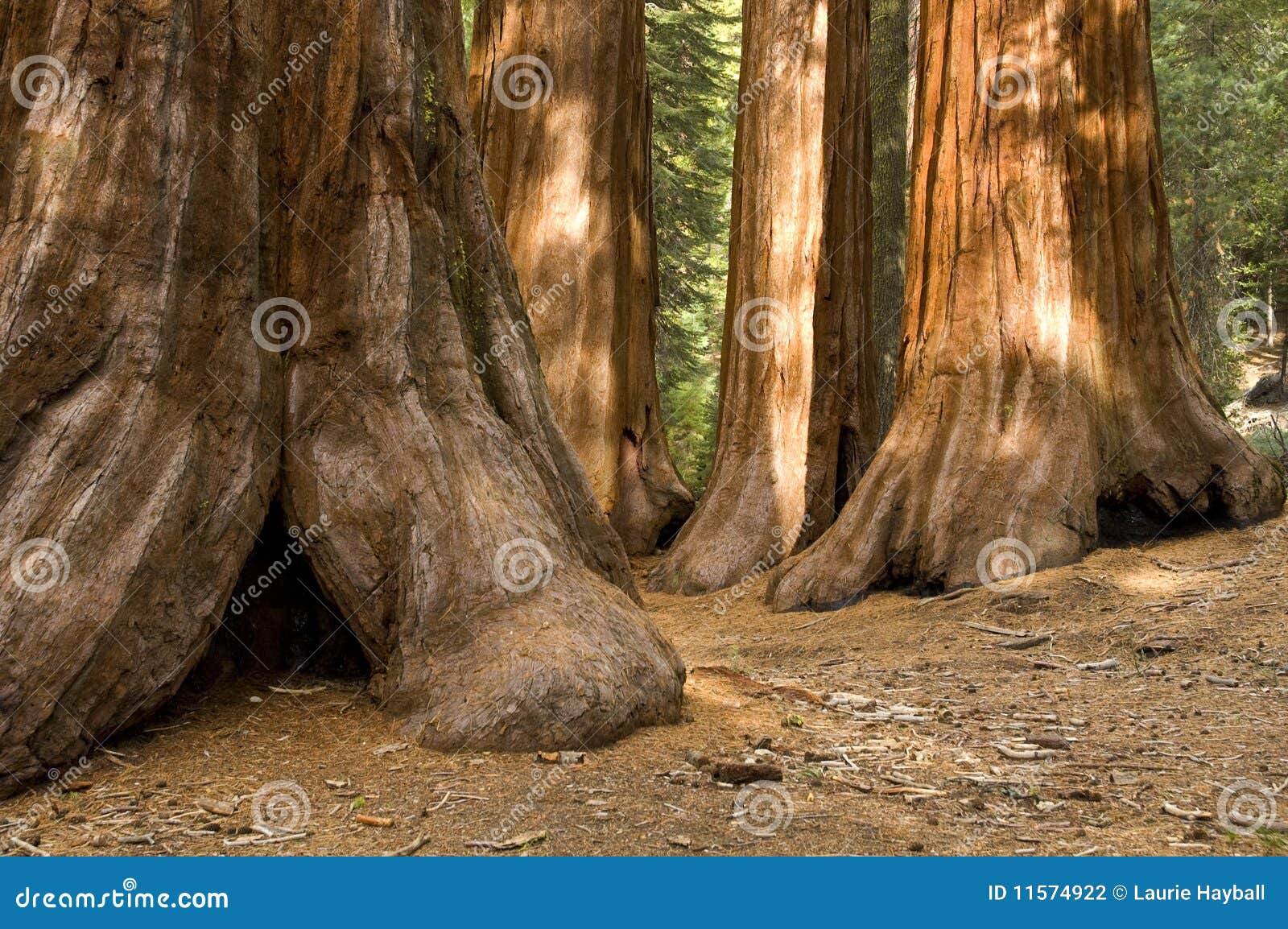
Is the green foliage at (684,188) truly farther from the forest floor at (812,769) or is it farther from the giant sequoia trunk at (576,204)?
the forest floor at (812,769)

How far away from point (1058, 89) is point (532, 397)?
4784mm

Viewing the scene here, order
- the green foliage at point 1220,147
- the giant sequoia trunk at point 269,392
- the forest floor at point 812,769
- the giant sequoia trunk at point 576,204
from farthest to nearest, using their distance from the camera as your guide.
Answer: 1. the green foliage at point 1220,147
2. the giant sequoia trunk at point 576,204
3. the giant sequoia trunk at point 269,392
4. the forest floor at point 812,769

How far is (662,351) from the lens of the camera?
67.2 feet

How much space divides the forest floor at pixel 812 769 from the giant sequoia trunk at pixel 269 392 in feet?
0.83

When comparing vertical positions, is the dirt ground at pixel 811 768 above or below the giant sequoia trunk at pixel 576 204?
below

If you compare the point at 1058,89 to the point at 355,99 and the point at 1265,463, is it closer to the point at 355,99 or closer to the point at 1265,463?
the point at 1265,463

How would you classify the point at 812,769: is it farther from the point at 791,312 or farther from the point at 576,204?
the point at 576,204

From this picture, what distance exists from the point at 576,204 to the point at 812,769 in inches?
325

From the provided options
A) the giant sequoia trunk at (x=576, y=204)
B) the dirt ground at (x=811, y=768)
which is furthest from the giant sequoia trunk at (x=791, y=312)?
the dirt ground at (x=811, y=768)

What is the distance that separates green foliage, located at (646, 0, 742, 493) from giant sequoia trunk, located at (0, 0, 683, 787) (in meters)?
13.0

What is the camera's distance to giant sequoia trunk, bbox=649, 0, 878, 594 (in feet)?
31.6

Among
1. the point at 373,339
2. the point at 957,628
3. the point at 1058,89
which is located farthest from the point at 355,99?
the point at 1058,89

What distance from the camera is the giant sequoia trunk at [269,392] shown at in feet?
12.6

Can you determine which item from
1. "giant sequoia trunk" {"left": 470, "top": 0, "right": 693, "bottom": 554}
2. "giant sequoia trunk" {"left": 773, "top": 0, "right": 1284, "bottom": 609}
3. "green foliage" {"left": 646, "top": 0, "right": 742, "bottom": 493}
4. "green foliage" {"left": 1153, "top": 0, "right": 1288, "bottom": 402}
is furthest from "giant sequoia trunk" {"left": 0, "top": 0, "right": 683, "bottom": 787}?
"green foliage" {"left": 1153, "top": 0, "right": 1288, "bottom": 402}
